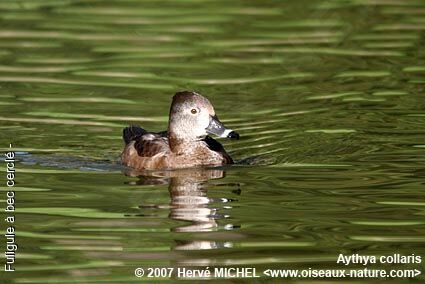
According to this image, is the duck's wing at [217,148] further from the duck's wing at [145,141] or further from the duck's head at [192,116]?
the duck's wing at [145,141]

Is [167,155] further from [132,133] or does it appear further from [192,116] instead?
[132,133]

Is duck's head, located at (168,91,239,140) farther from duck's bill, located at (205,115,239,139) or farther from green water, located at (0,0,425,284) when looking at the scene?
green water, located at (0,0,425,284)

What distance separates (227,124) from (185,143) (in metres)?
1.57

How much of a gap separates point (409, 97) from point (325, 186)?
3715 millimetres

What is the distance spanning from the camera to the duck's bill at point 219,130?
12664 mm

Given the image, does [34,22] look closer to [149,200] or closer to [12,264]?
[149,200]

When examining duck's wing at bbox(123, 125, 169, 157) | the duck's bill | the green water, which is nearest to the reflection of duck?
the green water

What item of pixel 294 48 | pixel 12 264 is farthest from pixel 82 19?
pixel 12 264

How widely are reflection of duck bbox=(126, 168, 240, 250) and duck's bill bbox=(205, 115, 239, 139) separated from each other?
36 cm

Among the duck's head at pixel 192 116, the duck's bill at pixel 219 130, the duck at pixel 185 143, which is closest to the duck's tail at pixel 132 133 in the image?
the duck at pixel 185 143

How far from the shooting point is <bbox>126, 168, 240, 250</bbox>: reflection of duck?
396 inches

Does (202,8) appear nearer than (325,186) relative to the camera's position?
No

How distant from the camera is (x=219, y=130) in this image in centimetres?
1275

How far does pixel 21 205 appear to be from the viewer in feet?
35.9
